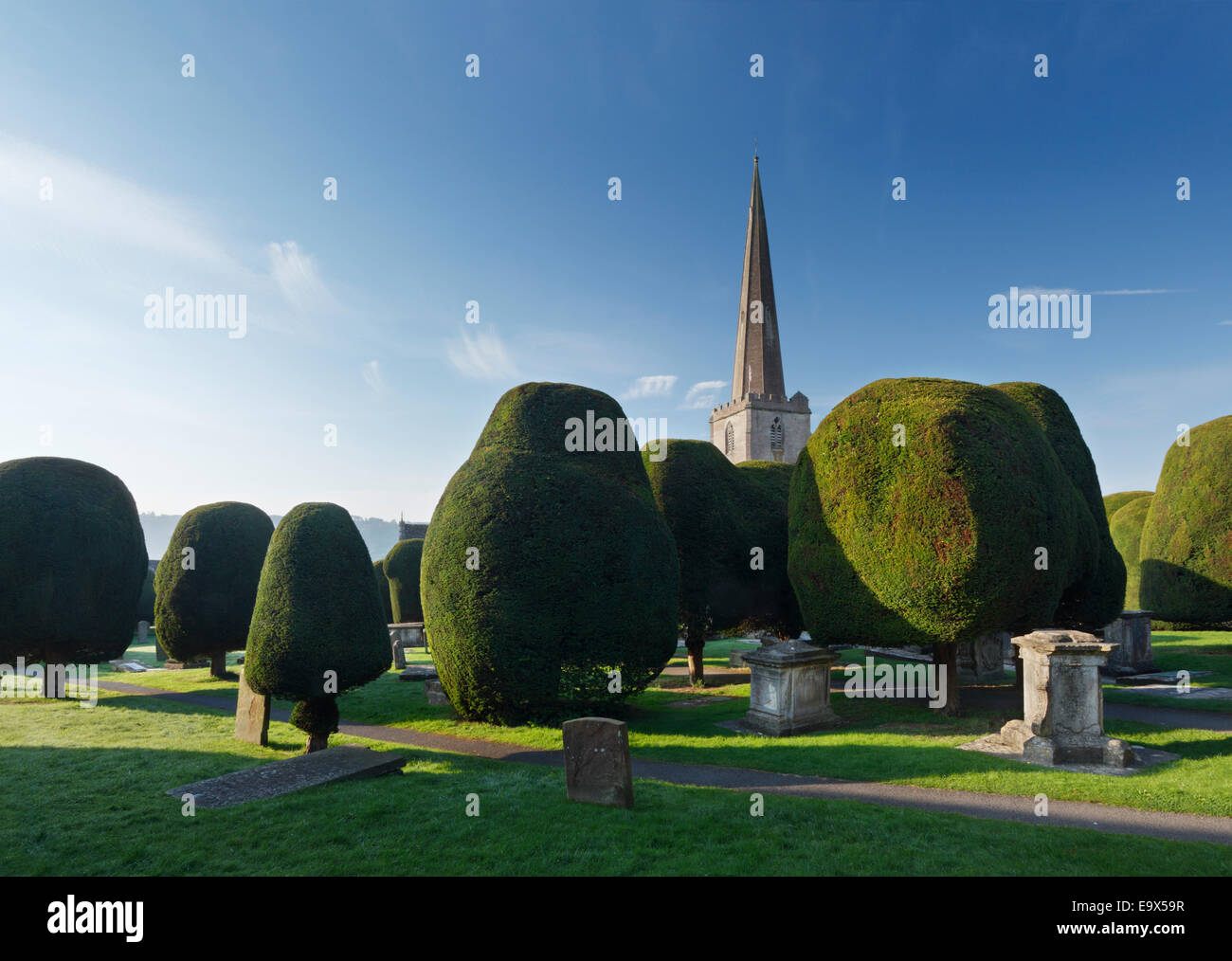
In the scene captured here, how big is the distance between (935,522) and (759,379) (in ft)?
150

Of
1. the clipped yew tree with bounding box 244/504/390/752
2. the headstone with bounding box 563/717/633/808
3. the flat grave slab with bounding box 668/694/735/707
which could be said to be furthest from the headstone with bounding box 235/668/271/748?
the flat grave slab with bounding box 668/694/735/707

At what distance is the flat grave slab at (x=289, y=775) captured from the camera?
7.79 meters

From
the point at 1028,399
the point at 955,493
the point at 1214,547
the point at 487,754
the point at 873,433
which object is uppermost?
the point at 1028,399

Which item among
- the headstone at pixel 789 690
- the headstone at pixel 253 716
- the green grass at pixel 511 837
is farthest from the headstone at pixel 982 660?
the headstone at pixel 253 716

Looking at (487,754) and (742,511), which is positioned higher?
(742,511)

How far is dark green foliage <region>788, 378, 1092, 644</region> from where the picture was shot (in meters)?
11.3

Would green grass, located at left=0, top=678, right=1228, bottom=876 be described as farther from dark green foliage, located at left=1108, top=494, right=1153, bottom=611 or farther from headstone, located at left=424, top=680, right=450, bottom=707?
dark green foliage, located at left=1108, top=494, right=1153, bottom=611

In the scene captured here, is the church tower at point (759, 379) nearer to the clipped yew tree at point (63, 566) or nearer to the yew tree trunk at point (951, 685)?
the yew tree trunk at point (951, 685)

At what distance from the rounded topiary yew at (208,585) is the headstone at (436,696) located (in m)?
7.21

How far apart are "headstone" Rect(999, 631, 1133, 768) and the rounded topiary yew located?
19257mm
